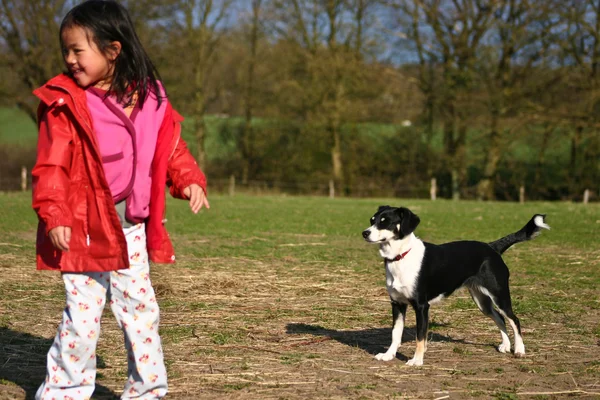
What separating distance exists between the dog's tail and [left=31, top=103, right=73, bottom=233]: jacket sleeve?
381cm

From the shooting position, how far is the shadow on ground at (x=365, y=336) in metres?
6.13

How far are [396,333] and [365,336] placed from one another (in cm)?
77

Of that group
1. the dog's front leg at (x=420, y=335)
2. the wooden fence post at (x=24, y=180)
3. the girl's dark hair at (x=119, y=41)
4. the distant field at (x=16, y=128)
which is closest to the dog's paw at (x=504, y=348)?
the dog's front leg at (x=420, y=335)

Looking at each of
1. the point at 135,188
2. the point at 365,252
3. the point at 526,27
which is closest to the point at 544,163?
the point at 526,27

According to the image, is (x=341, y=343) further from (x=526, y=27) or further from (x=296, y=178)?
(x=296, y=178)

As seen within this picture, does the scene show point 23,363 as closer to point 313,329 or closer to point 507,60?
point 313,329

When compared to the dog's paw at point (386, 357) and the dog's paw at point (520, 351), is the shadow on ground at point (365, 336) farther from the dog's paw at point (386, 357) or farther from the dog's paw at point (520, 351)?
the dog's paw at point (520, 351)

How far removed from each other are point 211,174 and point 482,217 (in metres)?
25.8

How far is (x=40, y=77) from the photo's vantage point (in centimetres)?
3831

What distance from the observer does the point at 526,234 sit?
21.0 ft

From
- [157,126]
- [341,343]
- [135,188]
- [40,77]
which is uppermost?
[40,77]

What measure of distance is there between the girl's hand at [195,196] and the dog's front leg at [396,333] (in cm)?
213

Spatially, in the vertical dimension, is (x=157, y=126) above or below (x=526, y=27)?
below

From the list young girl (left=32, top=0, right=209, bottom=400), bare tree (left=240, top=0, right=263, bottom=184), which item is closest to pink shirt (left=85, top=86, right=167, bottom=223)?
young girl (left=32, top=0, right=209, bottom=400)
